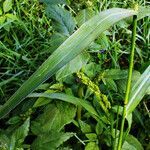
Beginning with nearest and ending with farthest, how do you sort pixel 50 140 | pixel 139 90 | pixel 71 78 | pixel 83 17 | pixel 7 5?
1. pixel 139 90
2. pixel 50 140
3. pixel 83 17
4. pixel 71 78
5. pixel 7 5

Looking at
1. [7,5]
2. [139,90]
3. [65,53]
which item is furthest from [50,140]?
[7,5]

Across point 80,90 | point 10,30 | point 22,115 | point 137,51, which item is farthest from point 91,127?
point 10,30

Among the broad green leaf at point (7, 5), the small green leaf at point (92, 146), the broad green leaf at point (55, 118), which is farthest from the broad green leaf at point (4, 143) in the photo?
the broad green leaf at point (7, 5)

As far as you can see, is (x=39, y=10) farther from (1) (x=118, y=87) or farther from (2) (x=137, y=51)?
(1) (x=118, y=87)

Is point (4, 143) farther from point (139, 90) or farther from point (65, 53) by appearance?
point (65, 53)

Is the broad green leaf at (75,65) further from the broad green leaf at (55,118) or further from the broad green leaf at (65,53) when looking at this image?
the broad green leaf at (65,53)

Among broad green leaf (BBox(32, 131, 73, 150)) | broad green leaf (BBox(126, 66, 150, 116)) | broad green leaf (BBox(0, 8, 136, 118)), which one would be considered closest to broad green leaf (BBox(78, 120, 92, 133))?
broad green leaf (BBox(32, 131, 73, 150))

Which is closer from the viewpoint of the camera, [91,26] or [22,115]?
[91,26]
